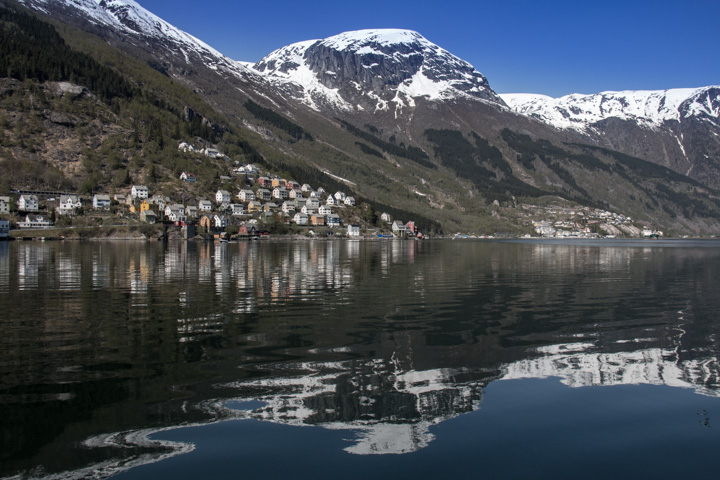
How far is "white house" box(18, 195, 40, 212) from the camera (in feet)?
440

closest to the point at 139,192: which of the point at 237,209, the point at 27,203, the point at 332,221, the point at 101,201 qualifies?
the point at 101,201

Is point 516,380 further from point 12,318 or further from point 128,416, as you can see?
point 12,318

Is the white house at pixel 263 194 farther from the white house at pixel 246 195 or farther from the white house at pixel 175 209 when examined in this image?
the white house at pixel 175 209

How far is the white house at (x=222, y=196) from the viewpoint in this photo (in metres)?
166

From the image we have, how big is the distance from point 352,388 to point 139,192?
487 ft

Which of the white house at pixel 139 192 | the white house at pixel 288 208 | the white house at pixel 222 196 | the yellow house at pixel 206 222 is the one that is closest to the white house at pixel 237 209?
the white house at pixel 222 196

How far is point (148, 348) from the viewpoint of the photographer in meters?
18.2

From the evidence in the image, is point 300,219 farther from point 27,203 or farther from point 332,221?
point 27,203

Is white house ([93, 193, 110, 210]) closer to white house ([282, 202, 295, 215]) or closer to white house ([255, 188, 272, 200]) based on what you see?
white house ([255, 188, 272, 200])

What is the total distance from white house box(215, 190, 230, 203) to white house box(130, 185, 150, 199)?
24088 mm

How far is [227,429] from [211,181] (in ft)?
565

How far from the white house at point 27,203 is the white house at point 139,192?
24.8m

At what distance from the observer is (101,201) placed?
140 m

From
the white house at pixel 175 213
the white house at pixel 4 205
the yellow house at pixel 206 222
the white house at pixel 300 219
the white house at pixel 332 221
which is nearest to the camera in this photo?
the white house at pixel 4 205
